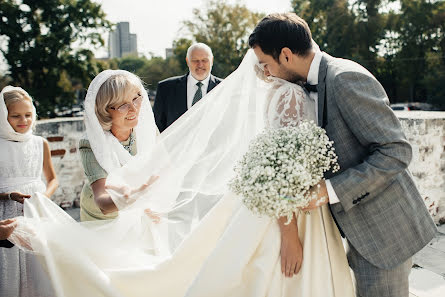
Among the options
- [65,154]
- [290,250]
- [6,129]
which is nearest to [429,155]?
[290,250]

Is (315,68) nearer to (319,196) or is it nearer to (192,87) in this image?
(319,196)

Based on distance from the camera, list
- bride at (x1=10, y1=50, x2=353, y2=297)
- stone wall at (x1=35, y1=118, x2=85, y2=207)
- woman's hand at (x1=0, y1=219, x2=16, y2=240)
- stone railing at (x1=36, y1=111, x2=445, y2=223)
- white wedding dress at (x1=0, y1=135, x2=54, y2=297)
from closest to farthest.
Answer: bride at (x1=10, y1=50, x2=353, y2=297)
woman's hand at (x1=0, y1=219, x2=16, y2=240)
white wedding dress at (x1=0, y1=135, x2=54, y2=297)
stone railing at (x1=36, y1=111, x2=445, y2=223)
stone wall at (x1=35, y1=118, x2=85, y2=207)

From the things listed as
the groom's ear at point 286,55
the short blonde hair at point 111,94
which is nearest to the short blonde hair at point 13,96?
the short blonde hair at point 111,94

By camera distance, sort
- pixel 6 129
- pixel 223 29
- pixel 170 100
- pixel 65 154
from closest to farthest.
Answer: pixel 6 129 < pixel 170 100 < pixel 65 154 < pixel 223 29

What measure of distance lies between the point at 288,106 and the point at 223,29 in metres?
30.9

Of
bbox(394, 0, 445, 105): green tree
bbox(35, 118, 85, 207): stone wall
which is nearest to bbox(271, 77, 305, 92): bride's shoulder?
bbox(35, 118, 85, 207): stone wall

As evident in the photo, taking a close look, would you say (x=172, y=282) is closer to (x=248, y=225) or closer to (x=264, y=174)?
(x=248, y=225)

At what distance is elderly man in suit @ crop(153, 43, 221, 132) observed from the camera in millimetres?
4945

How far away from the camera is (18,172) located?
2842mm

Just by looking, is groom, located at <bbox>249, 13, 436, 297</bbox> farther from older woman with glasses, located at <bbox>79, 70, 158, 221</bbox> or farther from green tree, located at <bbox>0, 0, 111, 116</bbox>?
green tree, located at <bbox>0, 0, 111, 116</bbox>

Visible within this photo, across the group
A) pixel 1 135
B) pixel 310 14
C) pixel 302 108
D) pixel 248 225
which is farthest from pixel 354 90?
pixel 310 14

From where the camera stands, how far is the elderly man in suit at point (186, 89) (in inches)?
195

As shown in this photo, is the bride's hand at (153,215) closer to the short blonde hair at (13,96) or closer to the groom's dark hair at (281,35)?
the groom's dark hair at (281,35)

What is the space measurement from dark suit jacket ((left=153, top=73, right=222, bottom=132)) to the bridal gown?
2.95 meters
